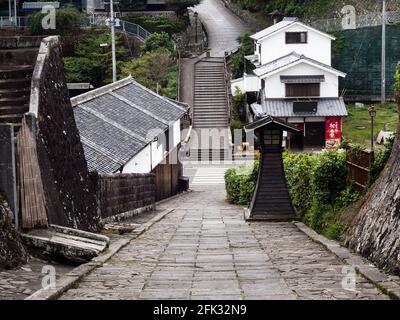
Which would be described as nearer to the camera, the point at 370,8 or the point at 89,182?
the point at 89,182

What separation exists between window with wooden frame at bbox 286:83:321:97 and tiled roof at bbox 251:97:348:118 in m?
0.61

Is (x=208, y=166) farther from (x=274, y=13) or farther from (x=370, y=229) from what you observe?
A: (x=370, y=229)

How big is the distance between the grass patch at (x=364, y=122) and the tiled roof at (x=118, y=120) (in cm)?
1399

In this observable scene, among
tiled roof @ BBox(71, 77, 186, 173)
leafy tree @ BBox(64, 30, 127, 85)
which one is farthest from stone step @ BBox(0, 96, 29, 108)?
leafy tree @ BBox(64, 30, 127, 85)

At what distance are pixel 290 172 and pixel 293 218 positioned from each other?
2309mm

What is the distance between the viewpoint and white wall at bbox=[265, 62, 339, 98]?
48.2 m

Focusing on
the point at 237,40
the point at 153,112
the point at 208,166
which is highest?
the point at 237,40

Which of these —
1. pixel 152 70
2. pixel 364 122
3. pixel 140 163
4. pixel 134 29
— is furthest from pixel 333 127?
pixel 134 29

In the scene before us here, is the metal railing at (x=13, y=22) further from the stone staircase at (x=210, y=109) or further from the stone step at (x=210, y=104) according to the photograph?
the stone step at (x=210, y=104)

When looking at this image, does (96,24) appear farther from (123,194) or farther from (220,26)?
(123,194)

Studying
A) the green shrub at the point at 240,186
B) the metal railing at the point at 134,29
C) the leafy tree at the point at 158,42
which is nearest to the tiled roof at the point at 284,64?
the leafy tree at the point at 158,42
